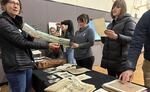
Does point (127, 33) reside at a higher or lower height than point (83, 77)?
higher

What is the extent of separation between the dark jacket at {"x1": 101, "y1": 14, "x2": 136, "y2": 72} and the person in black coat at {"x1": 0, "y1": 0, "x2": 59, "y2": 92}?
2.57 ft

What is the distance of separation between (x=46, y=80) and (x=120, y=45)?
2.78 ft

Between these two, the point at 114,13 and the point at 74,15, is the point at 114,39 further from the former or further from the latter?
the point at 74,15

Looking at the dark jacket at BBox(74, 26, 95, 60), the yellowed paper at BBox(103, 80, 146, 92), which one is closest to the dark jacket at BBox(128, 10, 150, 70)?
the yellowed paper at BBox(103, 80, 146, 92)

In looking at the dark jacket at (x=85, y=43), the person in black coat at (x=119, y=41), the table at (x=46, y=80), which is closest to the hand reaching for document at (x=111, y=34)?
the person in black coat at (x=119, y=41)

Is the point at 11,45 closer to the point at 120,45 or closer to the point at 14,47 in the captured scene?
the point at 14,47

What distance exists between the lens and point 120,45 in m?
2.16

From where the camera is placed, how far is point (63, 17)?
4527 mm

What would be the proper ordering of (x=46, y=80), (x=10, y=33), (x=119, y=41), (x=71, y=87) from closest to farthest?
(x=71, y=87) → (x=10, y=33) → (x=46, y=80) → (x=119, y=41)

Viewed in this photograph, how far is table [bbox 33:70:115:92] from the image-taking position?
1865 mm

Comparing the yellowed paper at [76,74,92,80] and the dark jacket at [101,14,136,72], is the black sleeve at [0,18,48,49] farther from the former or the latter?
the dark jacket at [101,14,136,72]

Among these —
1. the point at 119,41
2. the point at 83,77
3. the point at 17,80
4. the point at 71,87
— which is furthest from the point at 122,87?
the point at 17,80

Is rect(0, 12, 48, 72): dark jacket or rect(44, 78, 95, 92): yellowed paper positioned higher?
rect(0, 12, 48, 72): dark jacket

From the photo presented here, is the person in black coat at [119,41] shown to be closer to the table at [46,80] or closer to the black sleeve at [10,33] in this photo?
the table at [46,80]
